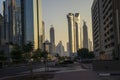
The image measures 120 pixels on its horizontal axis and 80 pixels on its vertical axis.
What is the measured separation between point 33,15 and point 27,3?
680 inches

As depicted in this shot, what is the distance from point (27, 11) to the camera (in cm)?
17750

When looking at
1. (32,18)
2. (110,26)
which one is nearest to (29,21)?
(32,18)

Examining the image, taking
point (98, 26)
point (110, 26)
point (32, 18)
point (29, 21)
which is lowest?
point (110, 26)

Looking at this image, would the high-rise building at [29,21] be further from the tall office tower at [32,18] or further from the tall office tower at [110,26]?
the tall office tower at [110,26]

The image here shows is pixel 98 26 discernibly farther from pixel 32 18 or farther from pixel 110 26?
pixel 110 26

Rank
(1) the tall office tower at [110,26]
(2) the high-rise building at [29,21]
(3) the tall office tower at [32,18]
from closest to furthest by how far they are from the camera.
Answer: (1) the tall office tower at [110,26], (2) the high-rise building at [29,21], (3) the tall office tower at [32,18]

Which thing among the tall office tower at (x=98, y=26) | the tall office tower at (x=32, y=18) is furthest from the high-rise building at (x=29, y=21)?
the tall office tower at (x=98, y=26)

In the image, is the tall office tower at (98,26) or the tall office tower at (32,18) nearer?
the tall office tower at (32,18)

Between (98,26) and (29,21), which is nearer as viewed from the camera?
(98,26)

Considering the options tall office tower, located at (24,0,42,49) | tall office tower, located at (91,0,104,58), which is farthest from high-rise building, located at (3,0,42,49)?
tall office tower, located at (91,0,104,58)

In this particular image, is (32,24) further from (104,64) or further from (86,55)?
(104,64)

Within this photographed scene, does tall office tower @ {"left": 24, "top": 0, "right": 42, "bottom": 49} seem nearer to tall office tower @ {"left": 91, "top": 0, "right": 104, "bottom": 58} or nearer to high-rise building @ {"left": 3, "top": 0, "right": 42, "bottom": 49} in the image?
high-rise building @ {"left": 3, "top": 0, "right": 42, "bottom": 49}

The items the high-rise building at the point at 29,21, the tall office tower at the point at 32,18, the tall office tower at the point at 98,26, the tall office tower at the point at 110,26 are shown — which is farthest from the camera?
the tall office tower at the point at 98,26

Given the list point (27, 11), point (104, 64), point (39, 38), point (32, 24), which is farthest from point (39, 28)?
point (104, 64)
